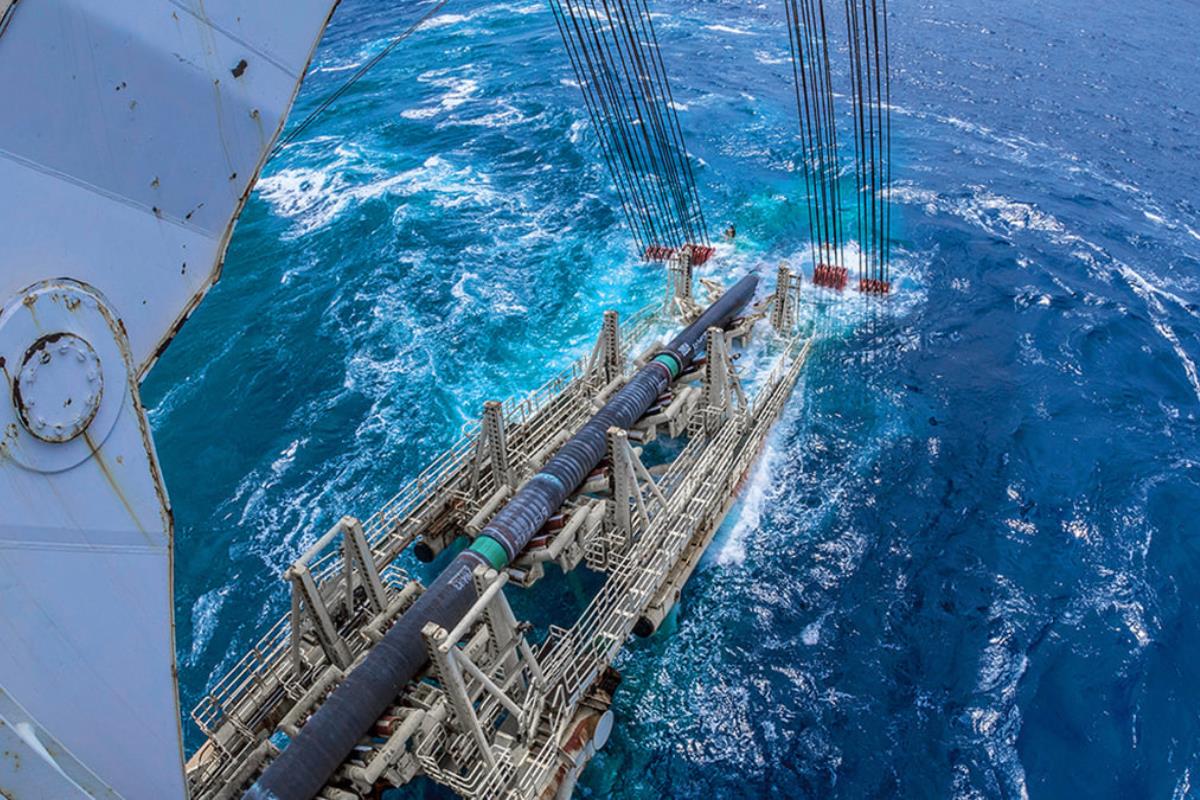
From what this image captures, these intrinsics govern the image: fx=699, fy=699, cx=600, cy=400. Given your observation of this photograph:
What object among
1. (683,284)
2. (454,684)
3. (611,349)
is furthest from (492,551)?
(683,284)

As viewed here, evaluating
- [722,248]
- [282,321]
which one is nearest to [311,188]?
[282,321]

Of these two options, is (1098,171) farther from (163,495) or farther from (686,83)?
(163,495)

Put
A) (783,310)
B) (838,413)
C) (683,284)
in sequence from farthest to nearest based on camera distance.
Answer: (783,310) < (683,284) < (838,413)

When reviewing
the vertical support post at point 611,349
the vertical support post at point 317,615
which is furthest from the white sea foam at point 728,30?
Answer: the vertical support post at point 317,615

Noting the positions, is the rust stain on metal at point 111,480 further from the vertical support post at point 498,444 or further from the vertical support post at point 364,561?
the vertical support post at point 498,444

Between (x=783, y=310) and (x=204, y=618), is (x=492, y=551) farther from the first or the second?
(x=783, y=310)

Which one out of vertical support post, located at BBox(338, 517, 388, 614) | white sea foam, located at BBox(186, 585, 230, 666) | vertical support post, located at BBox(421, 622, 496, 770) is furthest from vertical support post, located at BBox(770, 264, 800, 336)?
white sea foam, located at BBox(186, 585, 230, 666)

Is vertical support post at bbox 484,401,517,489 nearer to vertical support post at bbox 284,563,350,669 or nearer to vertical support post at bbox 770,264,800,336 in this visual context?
vertical support post at bbox 284,563,350,669
